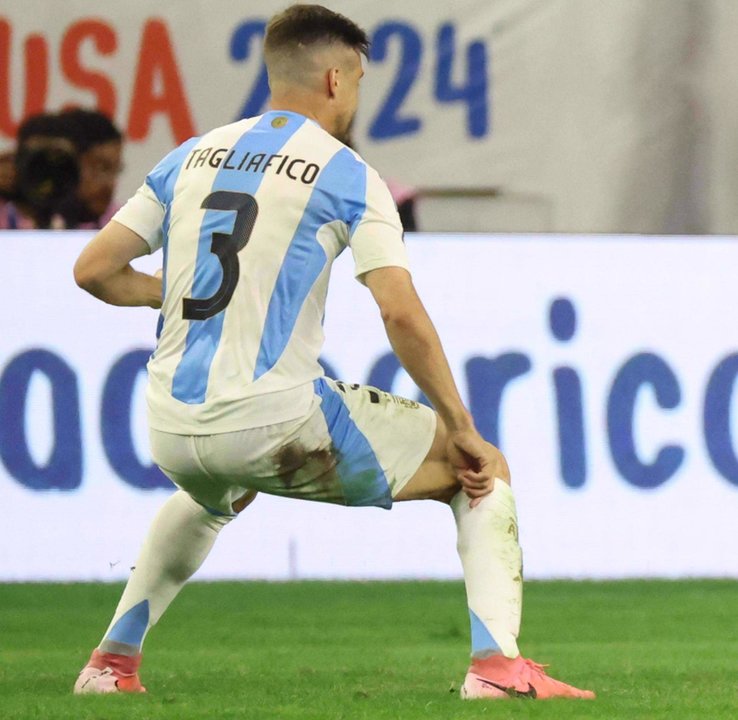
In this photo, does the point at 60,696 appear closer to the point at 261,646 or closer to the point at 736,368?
the point at 261,646

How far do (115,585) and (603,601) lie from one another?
6.10ft

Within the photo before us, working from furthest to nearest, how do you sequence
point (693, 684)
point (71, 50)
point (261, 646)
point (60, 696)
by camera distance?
1. point (71, 50)
2. point (261, 646)
3. point (693, 684)
4. point (60, 696)

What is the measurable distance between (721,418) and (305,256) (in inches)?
155

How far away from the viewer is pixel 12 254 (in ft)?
25.7

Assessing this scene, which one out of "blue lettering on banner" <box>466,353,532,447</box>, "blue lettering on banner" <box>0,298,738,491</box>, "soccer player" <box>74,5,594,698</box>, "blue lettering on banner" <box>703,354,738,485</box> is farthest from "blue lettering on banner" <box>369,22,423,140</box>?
"soccer player" <box>74,5,594,698</box>

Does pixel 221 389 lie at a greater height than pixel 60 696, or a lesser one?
greater

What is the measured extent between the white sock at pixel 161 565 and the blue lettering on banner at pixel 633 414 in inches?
133

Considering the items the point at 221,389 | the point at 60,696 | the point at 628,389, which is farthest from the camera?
the point at 628,389

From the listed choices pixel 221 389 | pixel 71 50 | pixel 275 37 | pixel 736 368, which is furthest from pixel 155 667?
pixel 71 50

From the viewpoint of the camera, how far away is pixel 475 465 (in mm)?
4309

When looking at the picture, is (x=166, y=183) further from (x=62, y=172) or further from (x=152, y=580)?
(x=62, y=172)

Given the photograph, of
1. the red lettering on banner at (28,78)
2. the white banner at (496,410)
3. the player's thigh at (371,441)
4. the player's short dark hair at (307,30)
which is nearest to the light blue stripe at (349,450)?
the player's thigh at (371,441)

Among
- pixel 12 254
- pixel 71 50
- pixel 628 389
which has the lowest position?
pixel 628 389

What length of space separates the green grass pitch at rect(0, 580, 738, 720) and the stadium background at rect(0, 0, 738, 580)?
236 mm
